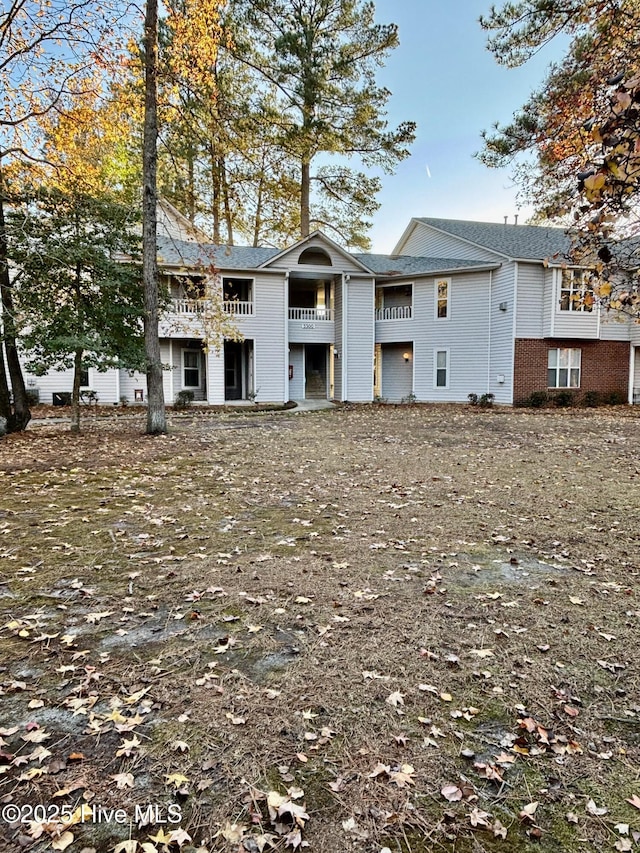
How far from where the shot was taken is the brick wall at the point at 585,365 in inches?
779

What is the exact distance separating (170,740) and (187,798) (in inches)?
13.3

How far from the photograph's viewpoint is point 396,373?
79.0 ft

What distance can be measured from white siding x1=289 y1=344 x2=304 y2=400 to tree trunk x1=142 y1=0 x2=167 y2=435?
37.7ft

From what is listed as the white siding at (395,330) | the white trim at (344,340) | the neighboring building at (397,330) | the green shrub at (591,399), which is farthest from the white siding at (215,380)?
the green shrub at (591,399)

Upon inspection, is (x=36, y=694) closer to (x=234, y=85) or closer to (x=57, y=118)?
(x=57, y=118)

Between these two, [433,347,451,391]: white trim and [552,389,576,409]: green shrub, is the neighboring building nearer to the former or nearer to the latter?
[433,347,451,391]: white trim

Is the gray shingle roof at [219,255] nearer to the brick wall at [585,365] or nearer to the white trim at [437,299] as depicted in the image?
the white trim at [437,299]

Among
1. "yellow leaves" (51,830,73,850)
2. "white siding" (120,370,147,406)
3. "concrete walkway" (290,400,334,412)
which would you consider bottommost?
"yellow leaves" (51,830,73,850)

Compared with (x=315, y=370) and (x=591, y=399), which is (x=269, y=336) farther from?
(x=591, y=399)

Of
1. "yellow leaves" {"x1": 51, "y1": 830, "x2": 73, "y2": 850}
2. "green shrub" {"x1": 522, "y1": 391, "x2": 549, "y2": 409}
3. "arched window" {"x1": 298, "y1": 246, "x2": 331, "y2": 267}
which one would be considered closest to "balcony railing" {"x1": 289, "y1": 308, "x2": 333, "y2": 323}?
"arched window" {"x1": 298, "y1": 246, "x2": 331, "y2": 267}

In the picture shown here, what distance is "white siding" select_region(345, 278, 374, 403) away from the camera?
2209cm

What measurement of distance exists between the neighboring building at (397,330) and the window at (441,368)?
5 centimetres

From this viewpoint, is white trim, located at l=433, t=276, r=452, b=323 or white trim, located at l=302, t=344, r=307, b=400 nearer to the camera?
white trim, located at l=433, t=276, r=452, b=323

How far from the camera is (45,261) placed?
37.3 feet
